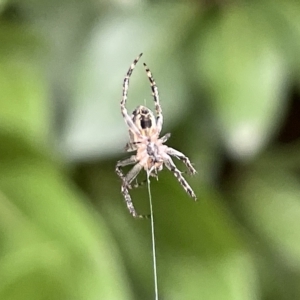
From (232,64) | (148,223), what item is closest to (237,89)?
(232,64)

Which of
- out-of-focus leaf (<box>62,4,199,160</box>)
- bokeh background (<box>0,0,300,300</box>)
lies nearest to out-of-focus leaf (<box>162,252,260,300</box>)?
bokeh background (<box>0,0,300,300</box>)

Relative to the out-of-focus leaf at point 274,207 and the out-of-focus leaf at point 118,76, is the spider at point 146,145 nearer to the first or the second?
the out-of-focus leaf at point 118,76

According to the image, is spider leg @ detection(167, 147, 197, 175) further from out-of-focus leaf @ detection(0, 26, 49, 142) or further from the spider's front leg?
out-of-focus leaf @ detection(0, 26, 49, 142)

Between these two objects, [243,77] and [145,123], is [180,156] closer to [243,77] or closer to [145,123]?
[145,123]

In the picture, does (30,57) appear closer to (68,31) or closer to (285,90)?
(68,31)

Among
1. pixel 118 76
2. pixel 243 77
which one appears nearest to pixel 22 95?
pixel 118 76

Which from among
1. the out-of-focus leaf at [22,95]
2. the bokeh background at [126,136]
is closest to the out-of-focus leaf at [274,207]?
the bokeh background at [126,136]

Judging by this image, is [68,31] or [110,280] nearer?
[110,280]

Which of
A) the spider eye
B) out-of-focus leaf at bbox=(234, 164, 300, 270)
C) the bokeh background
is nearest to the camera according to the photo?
the spider eye
